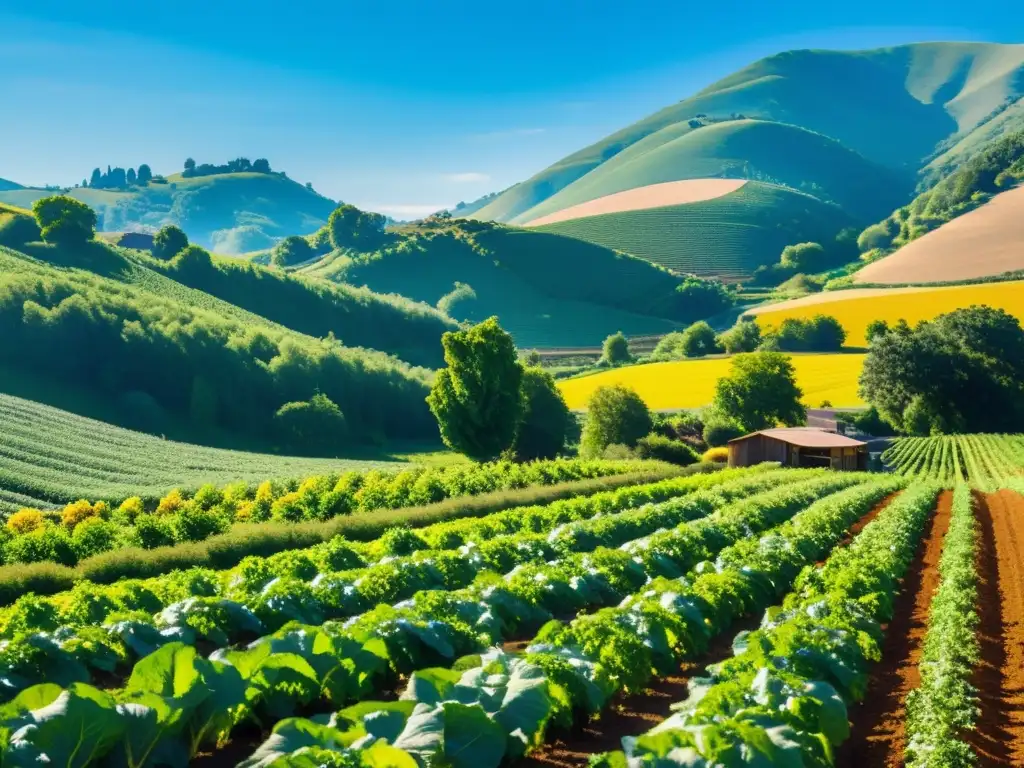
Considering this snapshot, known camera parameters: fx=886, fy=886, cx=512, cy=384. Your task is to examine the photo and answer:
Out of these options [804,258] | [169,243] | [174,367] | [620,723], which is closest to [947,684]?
[620,723]

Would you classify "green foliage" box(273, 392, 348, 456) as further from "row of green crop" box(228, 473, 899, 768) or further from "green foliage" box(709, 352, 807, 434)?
"row of green crop" box(228, 473, 899, 768)

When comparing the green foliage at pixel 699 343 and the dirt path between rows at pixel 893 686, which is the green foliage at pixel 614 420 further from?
the dirt path between rows at pixel 893 686

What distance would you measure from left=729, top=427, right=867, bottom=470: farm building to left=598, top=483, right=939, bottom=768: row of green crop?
38843 millimetres

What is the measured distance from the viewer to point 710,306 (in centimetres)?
14100

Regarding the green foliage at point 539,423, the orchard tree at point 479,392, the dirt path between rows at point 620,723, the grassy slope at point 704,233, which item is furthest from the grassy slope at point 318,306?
the dirt path between rows at point 620,723

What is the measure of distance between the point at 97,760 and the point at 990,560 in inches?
807

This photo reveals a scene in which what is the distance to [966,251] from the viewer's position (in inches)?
4897

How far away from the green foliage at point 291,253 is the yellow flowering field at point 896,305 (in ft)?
326

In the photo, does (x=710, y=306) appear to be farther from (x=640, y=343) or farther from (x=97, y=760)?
(x=97, y=760)

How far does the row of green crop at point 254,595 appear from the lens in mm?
9953

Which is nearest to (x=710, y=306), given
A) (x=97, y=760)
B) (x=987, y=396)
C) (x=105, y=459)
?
(x=987, y=396)

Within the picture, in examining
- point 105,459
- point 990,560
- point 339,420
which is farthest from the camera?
point 339,420

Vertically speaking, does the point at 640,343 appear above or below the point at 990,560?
above

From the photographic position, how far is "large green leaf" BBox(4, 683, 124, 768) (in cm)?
623
